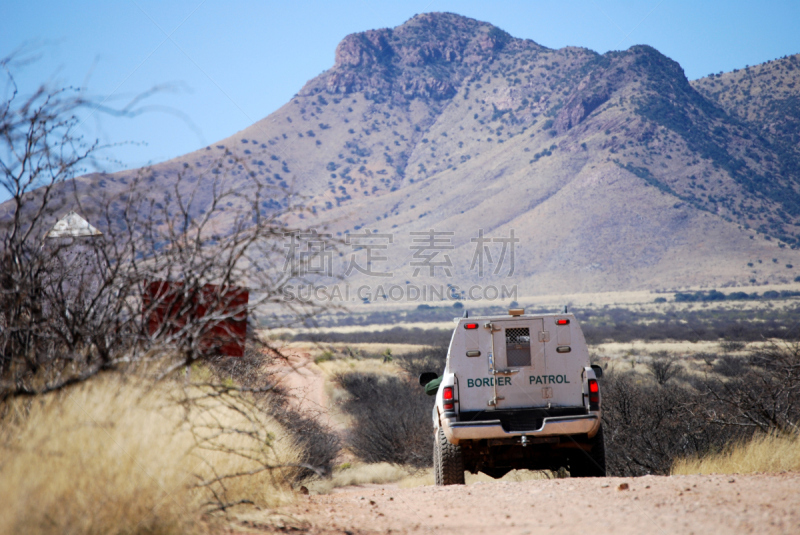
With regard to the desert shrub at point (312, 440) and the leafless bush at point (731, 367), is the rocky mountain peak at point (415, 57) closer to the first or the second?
the leafless bush at point (731, 367)

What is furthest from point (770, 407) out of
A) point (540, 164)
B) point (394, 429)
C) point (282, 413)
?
point (540, 164)

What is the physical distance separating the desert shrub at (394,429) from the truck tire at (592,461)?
6.61 meters

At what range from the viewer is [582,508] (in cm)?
552

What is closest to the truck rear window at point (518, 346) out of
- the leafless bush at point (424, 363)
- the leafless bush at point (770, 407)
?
the leafless bush at point (770, 407)

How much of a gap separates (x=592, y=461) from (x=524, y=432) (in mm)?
1080

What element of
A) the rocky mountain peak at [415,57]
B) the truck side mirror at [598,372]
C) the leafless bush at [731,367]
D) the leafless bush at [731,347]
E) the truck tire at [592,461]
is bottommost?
the leafless bush at [731,347]

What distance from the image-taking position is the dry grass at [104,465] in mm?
3607

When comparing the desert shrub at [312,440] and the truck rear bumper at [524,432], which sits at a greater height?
the truck rear bumper at [524,432]

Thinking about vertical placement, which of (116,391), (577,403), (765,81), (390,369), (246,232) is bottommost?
(390,369)

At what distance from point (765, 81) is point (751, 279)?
67259 mm

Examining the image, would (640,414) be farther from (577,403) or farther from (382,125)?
(382,125)

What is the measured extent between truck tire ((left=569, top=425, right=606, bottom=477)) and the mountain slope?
4873cm

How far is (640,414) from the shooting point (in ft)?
38.9

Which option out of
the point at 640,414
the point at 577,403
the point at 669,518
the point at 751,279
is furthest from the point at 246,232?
the point at 751,279
